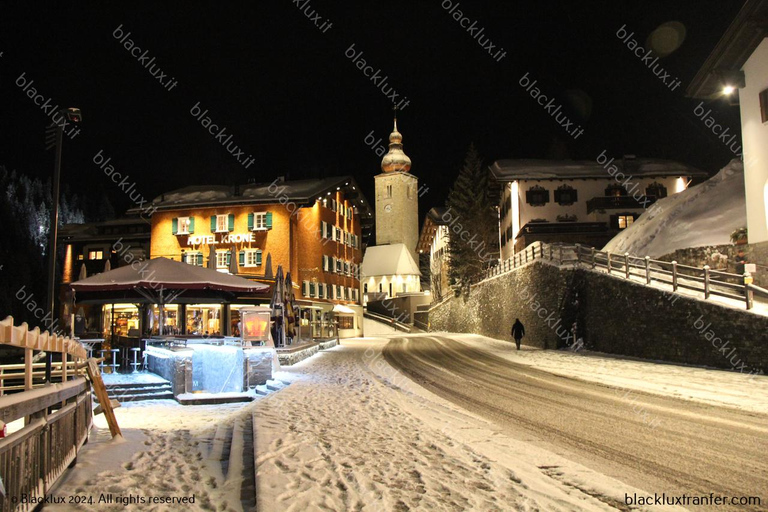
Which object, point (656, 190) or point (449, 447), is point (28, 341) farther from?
point (656, 190)

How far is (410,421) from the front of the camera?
30.3 ft

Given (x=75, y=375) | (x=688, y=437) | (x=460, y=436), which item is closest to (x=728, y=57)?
(x=688, y=437)

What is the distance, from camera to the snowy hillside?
24125mm

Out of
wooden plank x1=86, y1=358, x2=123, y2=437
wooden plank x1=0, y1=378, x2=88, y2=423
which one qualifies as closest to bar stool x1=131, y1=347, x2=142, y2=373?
wooden plank x1=86, y1=358, x2=123, y2=437

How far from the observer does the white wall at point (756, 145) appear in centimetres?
1944

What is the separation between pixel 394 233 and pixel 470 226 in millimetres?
38319

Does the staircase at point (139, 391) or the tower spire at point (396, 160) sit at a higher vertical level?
the tower spire at point (396, 160)

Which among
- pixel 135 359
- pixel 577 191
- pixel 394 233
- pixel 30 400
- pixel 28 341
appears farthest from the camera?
pixel 394 233

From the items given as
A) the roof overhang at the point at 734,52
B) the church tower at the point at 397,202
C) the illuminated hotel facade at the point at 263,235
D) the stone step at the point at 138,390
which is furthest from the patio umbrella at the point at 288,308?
the church tower at the point at 397,202

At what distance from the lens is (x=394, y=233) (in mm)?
91125

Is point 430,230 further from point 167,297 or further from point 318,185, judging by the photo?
point 167,297

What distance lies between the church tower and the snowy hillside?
58.6 metres

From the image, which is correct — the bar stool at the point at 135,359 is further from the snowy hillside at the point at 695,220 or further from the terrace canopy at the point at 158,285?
the snowy hillside at the point at 695,220

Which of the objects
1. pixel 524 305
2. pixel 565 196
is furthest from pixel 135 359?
pixel 565 196
